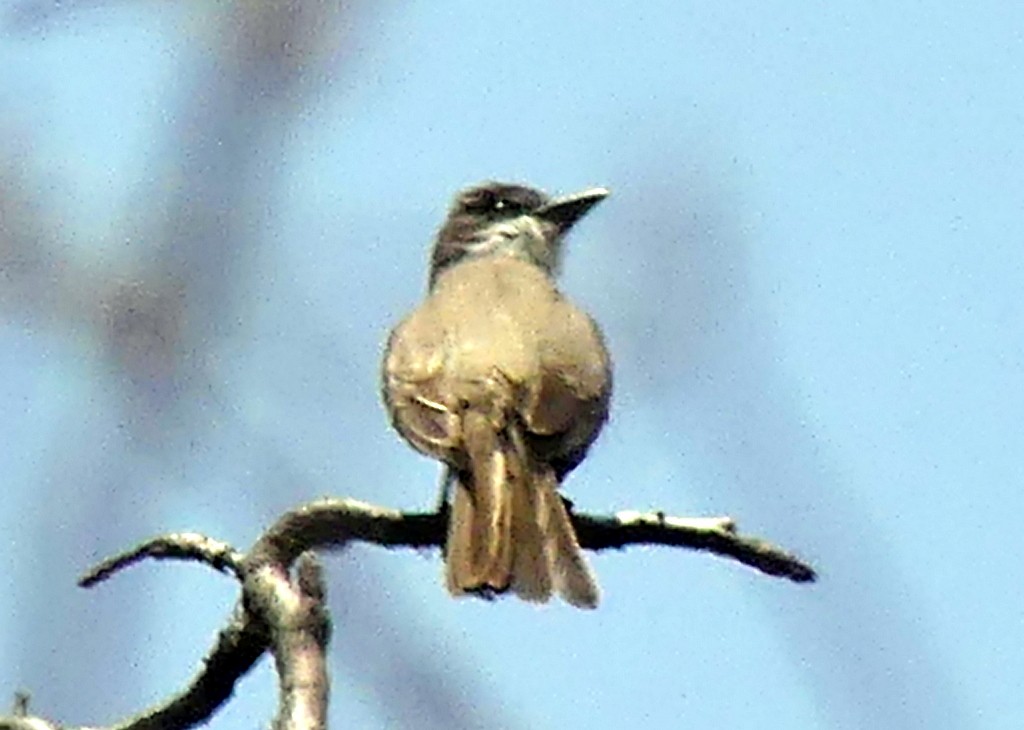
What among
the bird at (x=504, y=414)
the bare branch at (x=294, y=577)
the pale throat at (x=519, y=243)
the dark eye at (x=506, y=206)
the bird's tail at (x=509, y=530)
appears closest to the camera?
the bare branch at (x=294, y=577)

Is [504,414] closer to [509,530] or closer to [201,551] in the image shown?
[509,530]

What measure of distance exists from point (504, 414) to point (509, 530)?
56 cm

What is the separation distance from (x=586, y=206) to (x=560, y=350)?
1.98 metres

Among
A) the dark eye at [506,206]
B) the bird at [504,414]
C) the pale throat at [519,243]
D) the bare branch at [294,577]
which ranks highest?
the dark eye at [506,206]

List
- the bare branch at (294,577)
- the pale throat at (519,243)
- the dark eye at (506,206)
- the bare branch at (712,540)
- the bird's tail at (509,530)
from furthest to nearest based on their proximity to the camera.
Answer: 1. the dark eye at (506,206)
2. the pale throat at (519,243)
3. the bird's tail at (509,530)
4. the bare branch at (712,540)
5. the bare branch at (294,577)

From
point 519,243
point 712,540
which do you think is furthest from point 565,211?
point 712,540

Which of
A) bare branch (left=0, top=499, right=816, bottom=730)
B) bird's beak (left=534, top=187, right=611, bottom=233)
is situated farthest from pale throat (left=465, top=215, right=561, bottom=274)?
bare branch (left=0, top=499, right=816, bottom=730)

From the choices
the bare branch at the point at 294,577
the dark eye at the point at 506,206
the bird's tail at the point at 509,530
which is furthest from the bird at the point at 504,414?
the dark eye at the point at 506,206

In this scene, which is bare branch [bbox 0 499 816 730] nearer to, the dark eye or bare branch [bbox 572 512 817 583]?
bare branch [bbox 572 512 817 583]

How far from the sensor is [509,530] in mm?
5004

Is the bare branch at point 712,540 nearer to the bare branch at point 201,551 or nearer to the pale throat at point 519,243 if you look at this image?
the bare branch at point 201,551

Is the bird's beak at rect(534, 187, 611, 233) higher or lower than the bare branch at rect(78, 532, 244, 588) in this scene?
higher

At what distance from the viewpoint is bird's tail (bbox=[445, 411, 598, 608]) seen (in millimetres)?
4691

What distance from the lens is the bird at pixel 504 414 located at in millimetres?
4797
